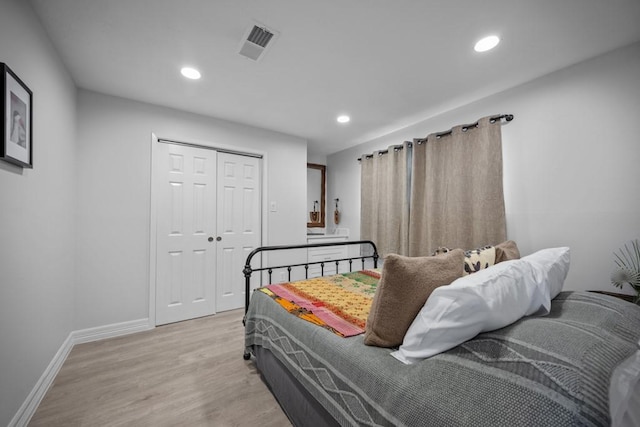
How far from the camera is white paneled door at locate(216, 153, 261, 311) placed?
3.21m

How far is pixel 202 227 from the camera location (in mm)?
3074

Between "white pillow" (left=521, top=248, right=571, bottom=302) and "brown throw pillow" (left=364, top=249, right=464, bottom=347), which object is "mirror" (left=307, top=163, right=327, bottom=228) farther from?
"brown throw pillow" (left=364, top=249, right=464, bottom=347)

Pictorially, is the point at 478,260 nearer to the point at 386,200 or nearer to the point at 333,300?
the point at 333,300

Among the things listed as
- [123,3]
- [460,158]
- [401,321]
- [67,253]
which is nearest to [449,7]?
[460,158]

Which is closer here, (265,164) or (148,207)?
(148,207)

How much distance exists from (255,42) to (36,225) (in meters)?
1.86

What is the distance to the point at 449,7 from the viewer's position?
4.98 ft

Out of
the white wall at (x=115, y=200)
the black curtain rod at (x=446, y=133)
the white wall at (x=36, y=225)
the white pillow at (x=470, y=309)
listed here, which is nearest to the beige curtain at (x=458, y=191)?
the black curtain rod at (x=446, y=133)

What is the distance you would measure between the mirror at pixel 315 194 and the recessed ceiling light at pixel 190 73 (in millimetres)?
2618

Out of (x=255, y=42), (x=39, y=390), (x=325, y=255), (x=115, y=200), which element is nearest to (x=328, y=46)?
(x=255, y=42)

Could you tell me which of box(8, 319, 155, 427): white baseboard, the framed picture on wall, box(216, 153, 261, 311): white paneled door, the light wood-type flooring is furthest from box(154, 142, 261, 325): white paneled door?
the framed picture on wall

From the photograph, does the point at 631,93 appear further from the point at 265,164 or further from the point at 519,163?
the point at 265,164

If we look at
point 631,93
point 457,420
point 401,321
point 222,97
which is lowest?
point 457,420

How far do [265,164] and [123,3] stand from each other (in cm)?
210
